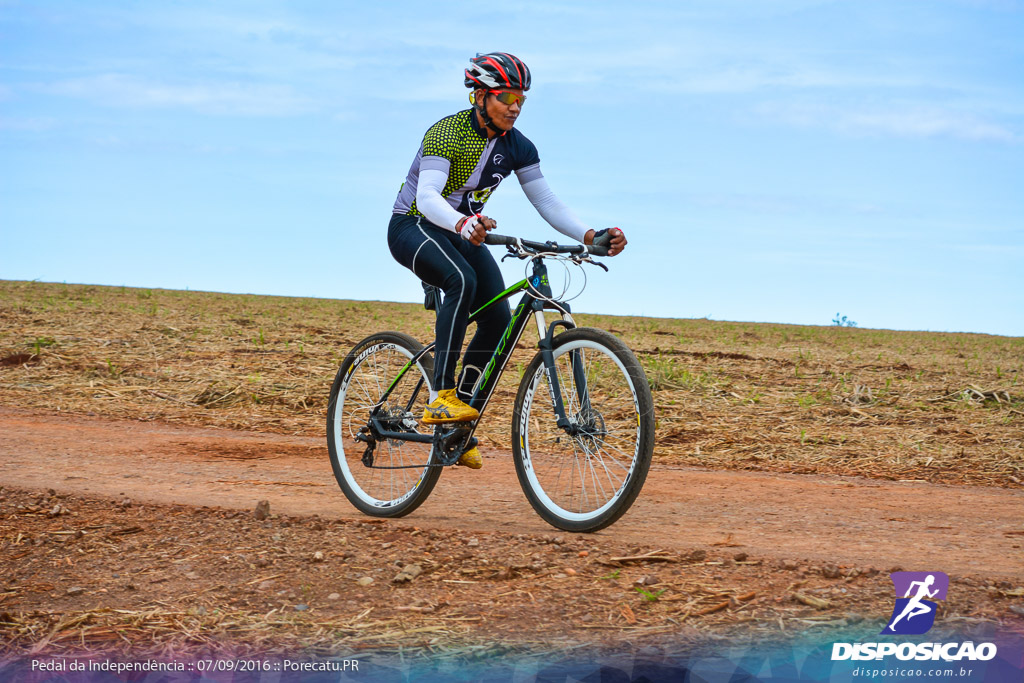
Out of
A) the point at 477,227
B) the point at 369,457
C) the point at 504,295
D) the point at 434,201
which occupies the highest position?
the point at 434,201

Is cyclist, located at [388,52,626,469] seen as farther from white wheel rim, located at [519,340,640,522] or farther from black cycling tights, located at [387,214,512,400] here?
white wheel rim, located at [519,340,640,522]

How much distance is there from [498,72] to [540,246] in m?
1.16

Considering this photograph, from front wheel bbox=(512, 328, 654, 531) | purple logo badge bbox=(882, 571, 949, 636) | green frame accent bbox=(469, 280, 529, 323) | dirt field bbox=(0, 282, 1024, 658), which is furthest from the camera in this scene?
green frame accent bbox=(469, 280, 529, 323)

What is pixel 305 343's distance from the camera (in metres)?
15.7

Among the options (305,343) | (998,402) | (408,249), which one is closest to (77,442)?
(408,249)

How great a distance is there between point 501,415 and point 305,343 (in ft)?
20.7

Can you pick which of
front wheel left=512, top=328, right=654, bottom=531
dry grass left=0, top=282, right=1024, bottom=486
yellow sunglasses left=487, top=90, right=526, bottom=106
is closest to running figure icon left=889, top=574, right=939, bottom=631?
front wheel left=512, top=328, right=654, bottom=531

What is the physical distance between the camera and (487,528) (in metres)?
5.33

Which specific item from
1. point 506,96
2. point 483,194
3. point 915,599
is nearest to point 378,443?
point 483,194

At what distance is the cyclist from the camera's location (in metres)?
5.46

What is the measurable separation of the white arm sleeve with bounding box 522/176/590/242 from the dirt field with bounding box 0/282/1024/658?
1886mm

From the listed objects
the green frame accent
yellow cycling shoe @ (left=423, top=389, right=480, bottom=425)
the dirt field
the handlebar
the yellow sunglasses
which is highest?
the yellow sunglasses

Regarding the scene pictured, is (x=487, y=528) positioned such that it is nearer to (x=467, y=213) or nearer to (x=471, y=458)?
(x=471, y=458)

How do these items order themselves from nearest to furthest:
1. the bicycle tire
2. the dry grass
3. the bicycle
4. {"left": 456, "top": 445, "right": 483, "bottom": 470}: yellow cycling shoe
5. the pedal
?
the bicycle
{"left": 456, "top": 445, "right": 483, "bottom": 470}: yellow cycling shoe
the bicycle tire
the pedal
the dry grass
